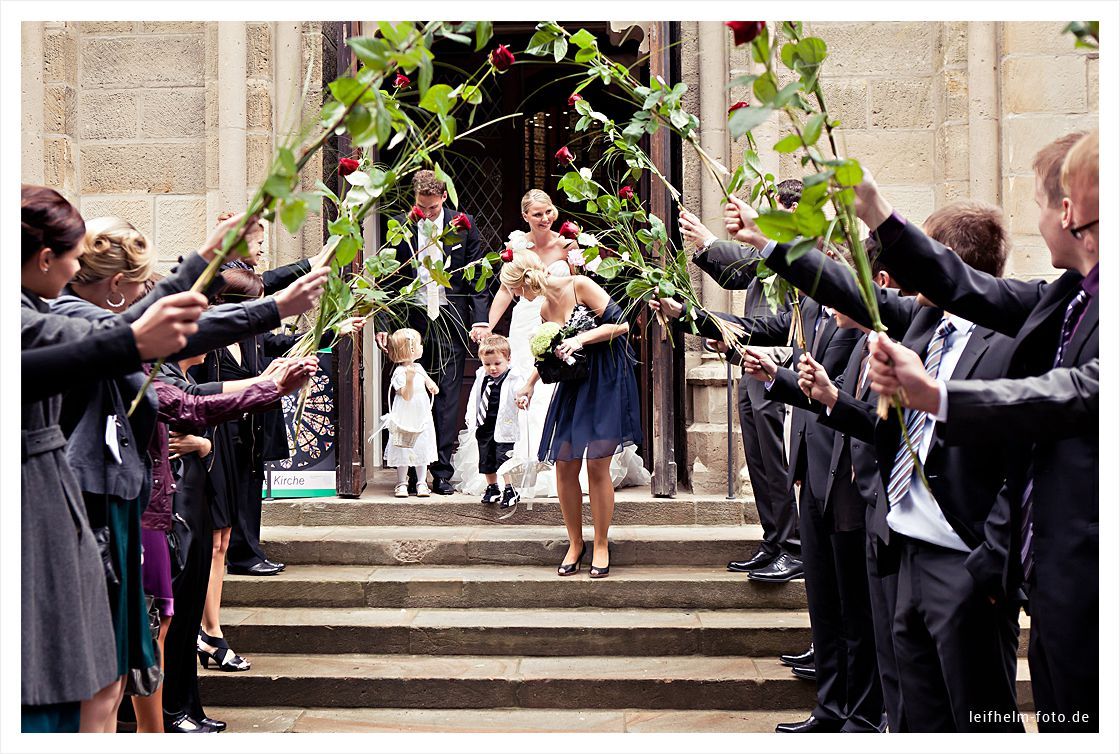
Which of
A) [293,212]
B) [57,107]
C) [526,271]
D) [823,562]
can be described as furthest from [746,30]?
[57,107]

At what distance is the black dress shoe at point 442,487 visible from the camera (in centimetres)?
716

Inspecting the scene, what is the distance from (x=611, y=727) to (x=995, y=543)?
2.42 m

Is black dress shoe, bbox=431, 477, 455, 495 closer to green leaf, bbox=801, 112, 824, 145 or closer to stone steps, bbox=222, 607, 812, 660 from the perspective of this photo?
stone steps, bbox=222, 607, 812, 660

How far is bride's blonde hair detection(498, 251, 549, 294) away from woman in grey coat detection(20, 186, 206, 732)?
11.5ft

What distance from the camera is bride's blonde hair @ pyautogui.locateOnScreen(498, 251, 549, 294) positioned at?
5959 millimetres

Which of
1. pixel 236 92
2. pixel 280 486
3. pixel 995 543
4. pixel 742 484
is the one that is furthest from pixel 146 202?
pixel 995 543

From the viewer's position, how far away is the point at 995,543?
106 inches

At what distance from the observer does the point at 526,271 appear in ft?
19.6

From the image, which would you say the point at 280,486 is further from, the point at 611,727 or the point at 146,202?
the point at 611,727

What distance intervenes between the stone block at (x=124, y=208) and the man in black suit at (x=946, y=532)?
565cm

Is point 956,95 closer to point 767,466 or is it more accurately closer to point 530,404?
point 767,466

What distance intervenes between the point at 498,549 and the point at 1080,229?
4.24 meters

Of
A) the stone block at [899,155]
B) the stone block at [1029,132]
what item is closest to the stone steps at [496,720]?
the stone block at [899,155]

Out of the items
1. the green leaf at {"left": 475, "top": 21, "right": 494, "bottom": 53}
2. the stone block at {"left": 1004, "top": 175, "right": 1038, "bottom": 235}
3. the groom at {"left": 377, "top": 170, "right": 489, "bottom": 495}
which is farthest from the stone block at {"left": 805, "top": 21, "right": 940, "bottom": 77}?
the green leaf at {"left": 475, "top": 21, "right": 494, "bottom": 53}
